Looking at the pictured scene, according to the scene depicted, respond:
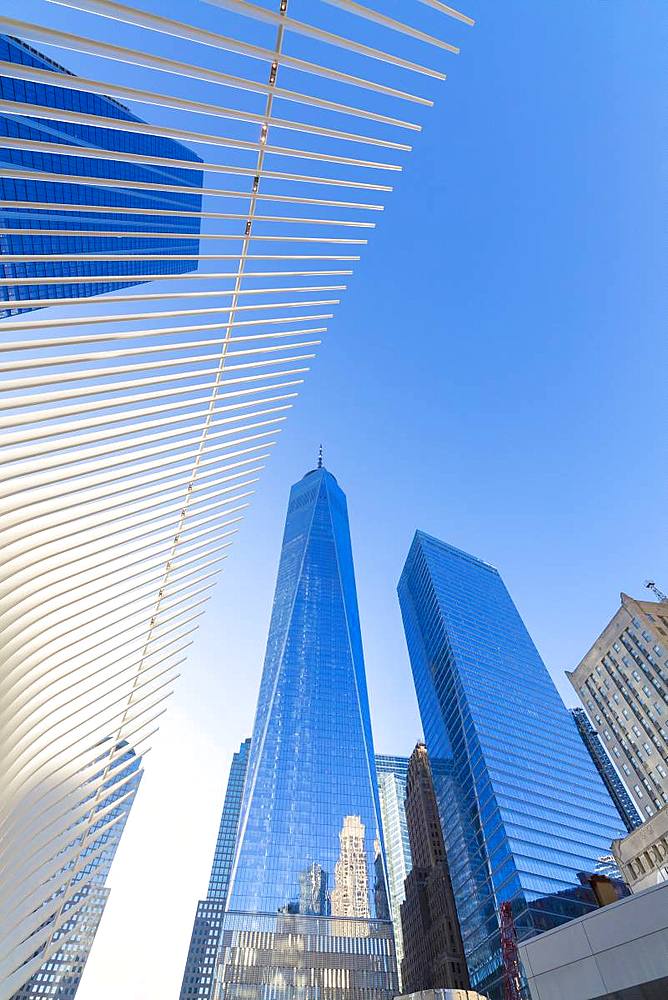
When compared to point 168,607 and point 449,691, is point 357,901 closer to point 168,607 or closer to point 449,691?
point 449,691

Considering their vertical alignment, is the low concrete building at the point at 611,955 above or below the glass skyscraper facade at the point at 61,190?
below

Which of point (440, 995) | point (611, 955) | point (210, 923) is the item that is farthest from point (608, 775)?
point (611, 955)

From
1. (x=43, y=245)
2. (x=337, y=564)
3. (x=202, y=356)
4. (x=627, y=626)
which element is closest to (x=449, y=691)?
(x=627, y=626)

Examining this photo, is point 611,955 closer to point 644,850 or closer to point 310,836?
point 644,850

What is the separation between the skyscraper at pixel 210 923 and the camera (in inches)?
5930

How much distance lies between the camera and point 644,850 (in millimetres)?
53250

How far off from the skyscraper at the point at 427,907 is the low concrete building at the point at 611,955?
105 m

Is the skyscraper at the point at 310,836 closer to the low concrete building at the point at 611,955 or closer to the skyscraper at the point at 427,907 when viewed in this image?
the skyscraper at the point at 427,907

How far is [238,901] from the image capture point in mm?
114188

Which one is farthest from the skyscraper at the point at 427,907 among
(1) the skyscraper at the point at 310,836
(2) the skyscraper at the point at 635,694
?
(2) the skyscraper at the point at 635,694

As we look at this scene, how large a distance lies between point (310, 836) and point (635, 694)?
8664cm

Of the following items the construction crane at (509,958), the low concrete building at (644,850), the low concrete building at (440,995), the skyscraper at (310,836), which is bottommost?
the low concrete building at (440,995)

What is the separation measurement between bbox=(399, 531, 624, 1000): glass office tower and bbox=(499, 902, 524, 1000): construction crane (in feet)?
4.25

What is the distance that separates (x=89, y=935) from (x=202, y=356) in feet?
586
